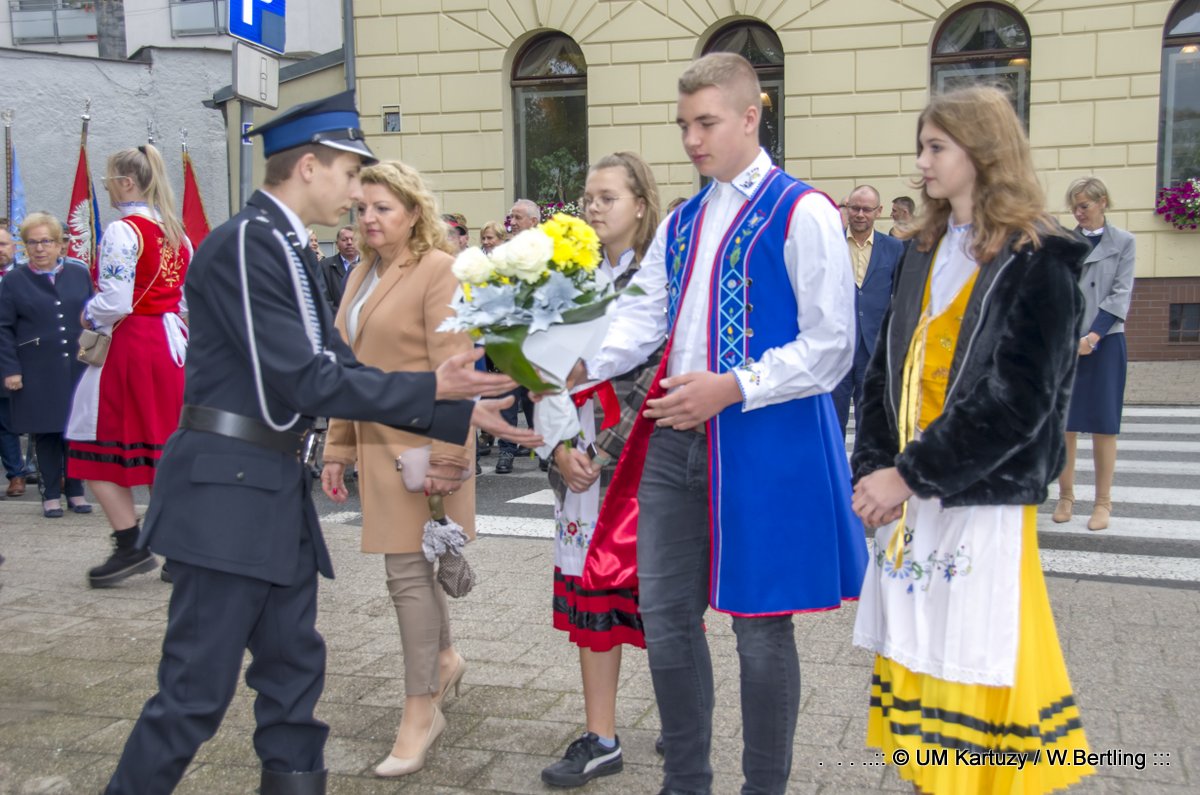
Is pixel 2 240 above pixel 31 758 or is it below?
above

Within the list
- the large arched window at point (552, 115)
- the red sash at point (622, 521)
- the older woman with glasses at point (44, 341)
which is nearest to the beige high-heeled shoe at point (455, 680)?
the red sash at point (622, 521)

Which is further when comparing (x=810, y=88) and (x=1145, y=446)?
(x=810, y=88)

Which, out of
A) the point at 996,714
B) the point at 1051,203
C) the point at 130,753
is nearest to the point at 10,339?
the point at 130,753

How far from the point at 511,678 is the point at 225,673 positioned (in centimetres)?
177

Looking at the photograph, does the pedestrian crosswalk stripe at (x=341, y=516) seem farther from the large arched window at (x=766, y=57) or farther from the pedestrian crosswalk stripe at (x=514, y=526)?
the large arched window at (x=766, y=57)

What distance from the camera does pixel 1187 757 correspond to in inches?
140

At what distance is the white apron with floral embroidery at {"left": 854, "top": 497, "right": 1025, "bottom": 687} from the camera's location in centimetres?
259

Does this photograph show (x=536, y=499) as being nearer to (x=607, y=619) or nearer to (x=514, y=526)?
(x=514, y=526)

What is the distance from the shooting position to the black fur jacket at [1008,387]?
8.36ft

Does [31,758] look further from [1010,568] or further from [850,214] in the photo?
[850,214]

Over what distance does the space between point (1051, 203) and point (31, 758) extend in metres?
13.8

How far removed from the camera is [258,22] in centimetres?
830

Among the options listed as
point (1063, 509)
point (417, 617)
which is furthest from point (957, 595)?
point (1063, 509)

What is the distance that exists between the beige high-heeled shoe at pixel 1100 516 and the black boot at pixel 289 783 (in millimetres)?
5482
